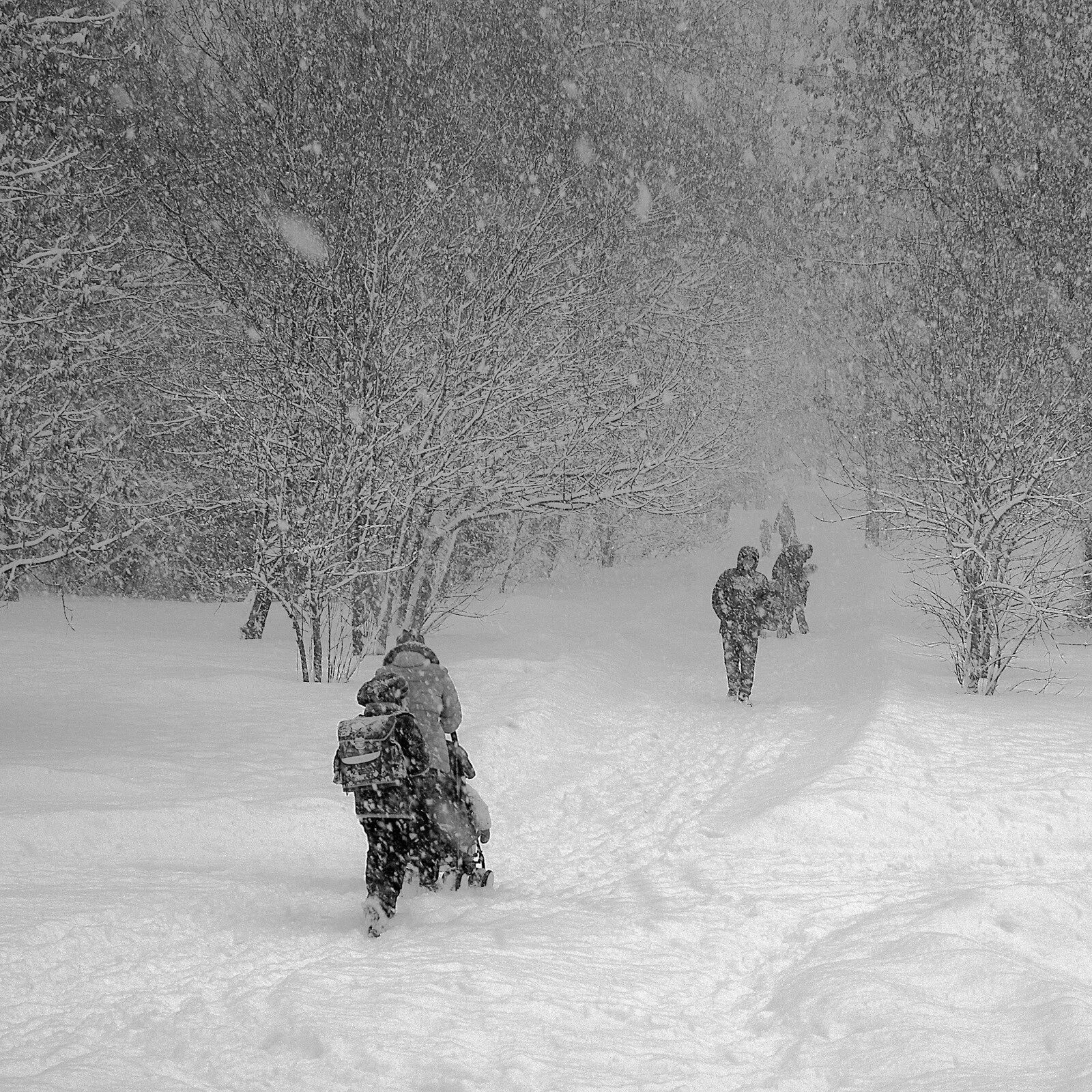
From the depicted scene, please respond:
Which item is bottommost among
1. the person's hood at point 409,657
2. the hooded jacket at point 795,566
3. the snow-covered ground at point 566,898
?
the snow-covered ground at point 566,898

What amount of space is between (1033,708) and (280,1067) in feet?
29.1

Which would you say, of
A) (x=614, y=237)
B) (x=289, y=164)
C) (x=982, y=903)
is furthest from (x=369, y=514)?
(x=982, y=903)

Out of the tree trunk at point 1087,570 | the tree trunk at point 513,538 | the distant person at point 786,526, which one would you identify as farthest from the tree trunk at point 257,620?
the distant person at point 786,526

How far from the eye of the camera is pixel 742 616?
1197cm

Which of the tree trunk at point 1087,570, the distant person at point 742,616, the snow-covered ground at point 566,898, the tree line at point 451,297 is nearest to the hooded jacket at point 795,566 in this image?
the tree line at point 451,297

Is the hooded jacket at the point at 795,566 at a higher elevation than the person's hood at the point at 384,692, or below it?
higher

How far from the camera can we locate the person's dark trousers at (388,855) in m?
5.48

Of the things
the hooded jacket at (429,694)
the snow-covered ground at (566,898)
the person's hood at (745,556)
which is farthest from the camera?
the person's hood at (745,556)

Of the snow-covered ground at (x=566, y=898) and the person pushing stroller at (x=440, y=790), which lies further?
the person pushing stroller at (x=440, y=790)

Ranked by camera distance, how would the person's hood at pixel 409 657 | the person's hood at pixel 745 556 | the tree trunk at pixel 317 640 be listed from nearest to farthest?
the person's hood at pixel 409 657
the tree trunk at pixel 317 640
the person's hood at pixel 745 556

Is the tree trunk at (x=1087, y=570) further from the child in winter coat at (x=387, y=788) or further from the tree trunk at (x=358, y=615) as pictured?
the tree trunk at (x=358, y=615)

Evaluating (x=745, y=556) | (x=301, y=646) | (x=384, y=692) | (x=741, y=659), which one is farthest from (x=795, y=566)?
(x=384, y=692)

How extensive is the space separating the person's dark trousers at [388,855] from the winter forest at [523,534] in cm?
21

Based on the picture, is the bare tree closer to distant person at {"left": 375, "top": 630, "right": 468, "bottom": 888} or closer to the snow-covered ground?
the snow-covered ground
